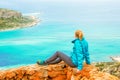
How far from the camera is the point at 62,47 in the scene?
87.1m

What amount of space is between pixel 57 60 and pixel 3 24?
5159 inches

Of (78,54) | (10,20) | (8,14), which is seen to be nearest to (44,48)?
(10,20)

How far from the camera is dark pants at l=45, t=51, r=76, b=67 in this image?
9423 mm

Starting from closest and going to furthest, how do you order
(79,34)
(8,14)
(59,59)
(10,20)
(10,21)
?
(79,34)
(59,59)
(10,21)
(10,20)
(8,14)

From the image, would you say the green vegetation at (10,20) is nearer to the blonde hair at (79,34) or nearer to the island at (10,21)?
the island at (10,21)

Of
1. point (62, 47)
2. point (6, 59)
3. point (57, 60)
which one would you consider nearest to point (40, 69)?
point (57, 60)

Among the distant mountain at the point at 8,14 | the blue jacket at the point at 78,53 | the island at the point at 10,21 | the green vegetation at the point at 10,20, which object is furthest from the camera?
the distant mountain at the point at 8,14

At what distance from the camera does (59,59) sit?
9.84m

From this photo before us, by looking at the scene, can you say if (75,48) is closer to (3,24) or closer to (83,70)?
(83,70)

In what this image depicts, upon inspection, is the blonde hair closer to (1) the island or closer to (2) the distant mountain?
(1) the island

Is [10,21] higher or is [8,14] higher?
[8,14]

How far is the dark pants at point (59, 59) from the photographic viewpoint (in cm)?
942

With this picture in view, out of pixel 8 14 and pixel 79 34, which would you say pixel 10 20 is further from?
pixel 79 34

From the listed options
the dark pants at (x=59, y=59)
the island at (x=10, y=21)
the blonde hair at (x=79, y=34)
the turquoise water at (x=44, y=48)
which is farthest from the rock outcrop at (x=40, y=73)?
the island at (x=10, y=21)
